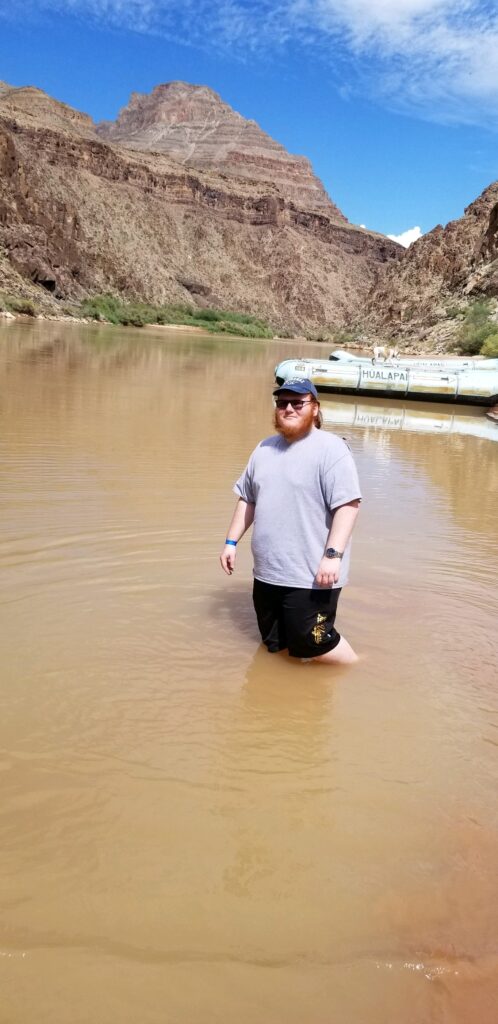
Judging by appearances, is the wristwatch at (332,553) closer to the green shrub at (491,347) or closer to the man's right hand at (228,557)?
the man's right hand at (228,557)

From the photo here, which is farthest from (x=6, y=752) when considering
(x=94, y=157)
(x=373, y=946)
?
(x=94, y=157)

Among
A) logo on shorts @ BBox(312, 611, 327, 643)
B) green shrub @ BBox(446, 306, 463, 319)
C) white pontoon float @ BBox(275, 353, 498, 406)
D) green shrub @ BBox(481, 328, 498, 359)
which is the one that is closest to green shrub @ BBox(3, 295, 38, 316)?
green shrub @ BBox(446, 306, 463, 319)

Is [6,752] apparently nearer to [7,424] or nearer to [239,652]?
[239,652]

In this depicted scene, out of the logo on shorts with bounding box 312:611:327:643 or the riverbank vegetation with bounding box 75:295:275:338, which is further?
the riverbank vegetation with bounding box 75:295:275:338

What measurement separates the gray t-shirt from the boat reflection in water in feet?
40.5

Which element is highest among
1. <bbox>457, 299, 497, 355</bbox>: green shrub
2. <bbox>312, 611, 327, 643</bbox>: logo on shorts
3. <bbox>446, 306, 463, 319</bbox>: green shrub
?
<bbox>446, 306, 463, 319</bbox>: green shrub

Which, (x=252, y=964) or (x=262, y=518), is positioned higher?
(x=262, y=518)

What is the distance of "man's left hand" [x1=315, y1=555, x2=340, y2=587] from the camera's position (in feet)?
12.2

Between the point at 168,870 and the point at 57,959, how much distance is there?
448 mm

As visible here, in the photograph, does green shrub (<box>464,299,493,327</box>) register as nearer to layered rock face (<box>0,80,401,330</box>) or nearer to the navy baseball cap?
layered rock face (<box>0,80,401,330</box>)

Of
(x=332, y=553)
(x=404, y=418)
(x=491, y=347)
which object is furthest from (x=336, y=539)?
(x=491, y=347)

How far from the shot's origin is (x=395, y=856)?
2652mm

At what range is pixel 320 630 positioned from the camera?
3.98m

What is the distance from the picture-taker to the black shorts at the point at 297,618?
390 cm
